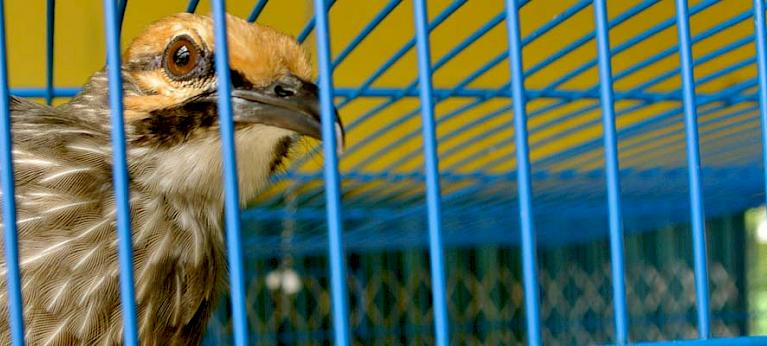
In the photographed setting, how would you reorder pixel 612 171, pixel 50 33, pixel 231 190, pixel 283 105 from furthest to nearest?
pixel 50 33, pixel 283 105, pixel 612 171, pixel 231 190

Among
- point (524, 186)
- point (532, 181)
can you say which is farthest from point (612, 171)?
point (532, 181)

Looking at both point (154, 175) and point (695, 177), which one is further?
point (154, 175)

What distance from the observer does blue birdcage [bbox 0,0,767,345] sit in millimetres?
1273

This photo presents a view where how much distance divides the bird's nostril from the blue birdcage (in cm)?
15

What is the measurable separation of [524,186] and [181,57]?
43cm

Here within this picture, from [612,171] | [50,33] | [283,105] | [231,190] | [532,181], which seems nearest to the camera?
[231,190]

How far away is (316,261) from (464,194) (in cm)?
76

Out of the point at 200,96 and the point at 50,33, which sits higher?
the point at 50,33

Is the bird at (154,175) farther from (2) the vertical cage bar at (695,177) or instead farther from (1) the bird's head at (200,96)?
(2) the vertical cage bar at (695,177)

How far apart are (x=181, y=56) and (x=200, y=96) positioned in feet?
0.21

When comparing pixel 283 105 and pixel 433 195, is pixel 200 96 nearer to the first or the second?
pixel 283 105

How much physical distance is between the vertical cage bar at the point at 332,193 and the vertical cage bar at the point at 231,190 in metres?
0.06

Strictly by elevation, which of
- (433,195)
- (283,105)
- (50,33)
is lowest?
(433,195)

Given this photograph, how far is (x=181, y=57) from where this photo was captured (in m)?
0.84
